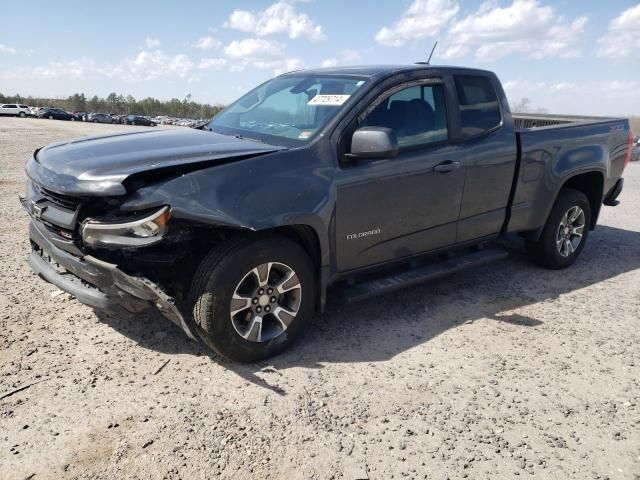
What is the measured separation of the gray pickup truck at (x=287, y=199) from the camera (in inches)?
120

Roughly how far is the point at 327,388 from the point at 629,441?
1682 millimetres

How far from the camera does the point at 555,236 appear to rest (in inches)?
215

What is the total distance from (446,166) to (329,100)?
3.54 feet

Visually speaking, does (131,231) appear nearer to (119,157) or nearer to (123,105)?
(119,157)

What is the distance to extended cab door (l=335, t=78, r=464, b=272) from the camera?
371 centimetres

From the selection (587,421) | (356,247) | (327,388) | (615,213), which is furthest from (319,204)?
(615,213)

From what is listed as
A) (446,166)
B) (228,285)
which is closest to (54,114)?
(446,166)

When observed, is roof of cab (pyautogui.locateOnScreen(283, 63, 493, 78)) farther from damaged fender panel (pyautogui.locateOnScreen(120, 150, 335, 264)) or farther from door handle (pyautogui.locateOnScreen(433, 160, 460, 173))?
damaged fender panel (pyautogui.locateOnScreen(120, 150, 335, 264))

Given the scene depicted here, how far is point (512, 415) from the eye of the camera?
9.98ft

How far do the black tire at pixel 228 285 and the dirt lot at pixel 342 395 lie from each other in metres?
0.17

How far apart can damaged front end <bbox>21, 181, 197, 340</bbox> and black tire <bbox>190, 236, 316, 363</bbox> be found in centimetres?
14

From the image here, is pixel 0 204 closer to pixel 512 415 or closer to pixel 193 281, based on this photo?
pixel 193 281

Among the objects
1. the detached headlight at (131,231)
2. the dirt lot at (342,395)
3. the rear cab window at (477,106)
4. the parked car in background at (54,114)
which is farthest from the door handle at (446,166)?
the parked car in background at (54,114)

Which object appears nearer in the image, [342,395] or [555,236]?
[342,395]
